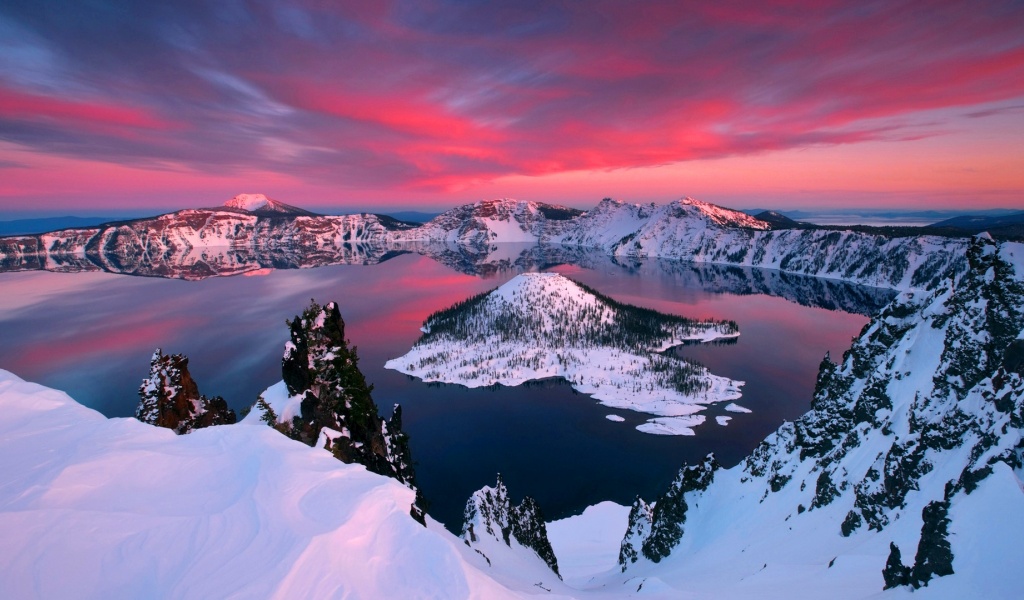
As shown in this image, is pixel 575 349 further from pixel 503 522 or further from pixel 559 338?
pixel 503 522

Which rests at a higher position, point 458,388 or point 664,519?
point 664,519

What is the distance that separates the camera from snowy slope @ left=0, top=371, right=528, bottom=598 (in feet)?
27.8

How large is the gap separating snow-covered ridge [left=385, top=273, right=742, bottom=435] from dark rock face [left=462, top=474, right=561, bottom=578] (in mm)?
49961

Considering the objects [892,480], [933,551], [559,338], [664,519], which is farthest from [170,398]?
[559,338]

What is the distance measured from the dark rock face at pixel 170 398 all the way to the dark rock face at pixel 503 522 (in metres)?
20.3

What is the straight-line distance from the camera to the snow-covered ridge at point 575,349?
10462 centimetres

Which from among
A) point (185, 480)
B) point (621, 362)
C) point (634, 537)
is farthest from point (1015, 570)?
point (621, 362)

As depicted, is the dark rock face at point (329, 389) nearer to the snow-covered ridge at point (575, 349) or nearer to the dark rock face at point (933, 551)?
the dark rock face at point (933, 551)

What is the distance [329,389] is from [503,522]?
21613 mm

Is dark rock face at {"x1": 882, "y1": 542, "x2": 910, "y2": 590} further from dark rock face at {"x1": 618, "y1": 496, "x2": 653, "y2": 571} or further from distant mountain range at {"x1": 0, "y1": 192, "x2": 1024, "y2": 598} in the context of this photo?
dark rock face at {"x1": 618, "y1": 496, "x2": 653, "y2": 571}

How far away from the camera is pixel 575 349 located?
13825 cm

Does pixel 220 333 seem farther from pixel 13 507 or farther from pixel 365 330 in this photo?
pixel 13 507

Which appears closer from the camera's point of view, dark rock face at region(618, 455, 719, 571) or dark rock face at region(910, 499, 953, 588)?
dark rock face at region(910, 499, 953, 588)

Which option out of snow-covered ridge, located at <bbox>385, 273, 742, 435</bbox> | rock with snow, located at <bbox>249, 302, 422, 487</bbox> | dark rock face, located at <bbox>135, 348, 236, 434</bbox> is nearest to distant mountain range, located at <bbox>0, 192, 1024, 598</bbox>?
rock with snow, located at <bbox>249, 302, 422, 487</bbox>
